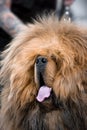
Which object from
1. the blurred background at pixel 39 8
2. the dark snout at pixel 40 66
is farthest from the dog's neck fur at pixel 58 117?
the blurred background at pixel 39 8

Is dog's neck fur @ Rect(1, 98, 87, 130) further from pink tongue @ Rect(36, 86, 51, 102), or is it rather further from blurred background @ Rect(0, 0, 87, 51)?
blurred background @ Rect(0, 0, 87, 51)

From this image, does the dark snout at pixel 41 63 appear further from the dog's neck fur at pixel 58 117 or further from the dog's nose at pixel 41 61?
the dog's neck fur at pixel 58 117

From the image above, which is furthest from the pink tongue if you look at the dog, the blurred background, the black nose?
the blurred background

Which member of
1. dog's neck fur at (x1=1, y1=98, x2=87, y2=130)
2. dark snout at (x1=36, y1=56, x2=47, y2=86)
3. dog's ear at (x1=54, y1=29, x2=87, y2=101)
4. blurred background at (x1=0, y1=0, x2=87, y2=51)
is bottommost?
blurred background at (x1=0, y1=0, x2=87, y2=51)

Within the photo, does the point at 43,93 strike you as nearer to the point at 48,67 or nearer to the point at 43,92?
the point at 43,92

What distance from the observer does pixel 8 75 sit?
3.12 m

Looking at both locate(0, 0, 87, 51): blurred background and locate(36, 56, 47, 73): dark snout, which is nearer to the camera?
locate(36, 56, 47, 73): dark snout

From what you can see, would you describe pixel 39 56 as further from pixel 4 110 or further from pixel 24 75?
pixel 4 110

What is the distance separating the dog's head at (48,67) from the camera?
290 cm

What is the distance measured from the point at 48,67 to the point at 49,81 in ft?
0.24

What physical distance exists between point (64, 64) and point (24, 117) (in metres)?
0.36

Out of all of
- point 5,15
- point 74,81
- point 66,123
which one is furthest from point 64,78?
point 5,15

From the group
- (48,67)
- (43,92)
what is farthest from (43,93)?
(48,67)

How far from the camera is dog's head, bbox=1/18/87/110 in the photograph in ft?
9.52
